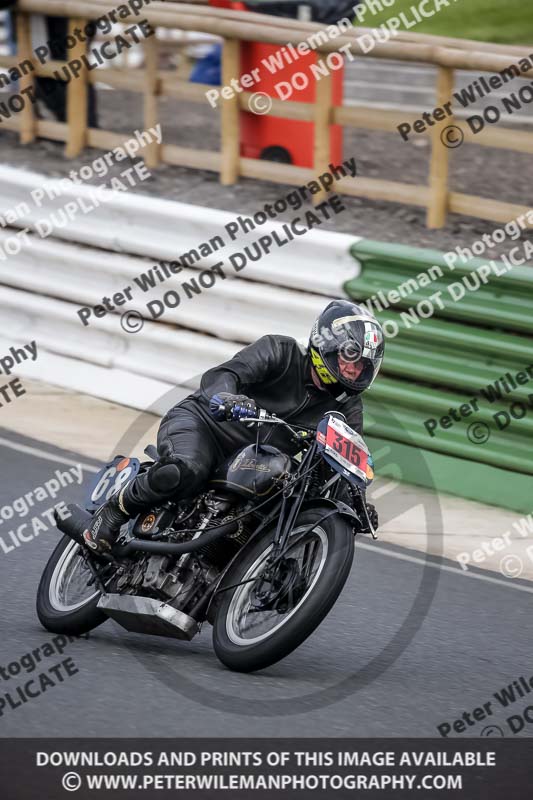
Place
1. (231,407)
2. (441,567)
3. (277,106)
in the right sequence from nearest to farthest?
(231,407), (441,567), (277,106)

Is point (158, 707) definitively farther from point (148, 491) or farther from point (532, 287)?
point (532, 287)

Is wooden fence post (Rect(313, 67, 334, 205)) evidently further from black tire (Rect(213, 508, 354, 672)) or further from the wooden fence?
black tire (Rect(213, 508, 354, 672))

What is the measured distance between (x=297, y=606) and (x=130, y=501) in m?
0.95

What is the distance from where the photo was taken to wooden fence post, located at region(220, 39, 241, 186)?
10.7 metres

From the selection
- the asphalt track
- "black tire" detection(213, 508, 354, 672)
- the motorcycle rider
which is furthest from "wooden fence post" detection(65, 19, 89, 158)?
"black tire" detection(213, 508, 354, 672)

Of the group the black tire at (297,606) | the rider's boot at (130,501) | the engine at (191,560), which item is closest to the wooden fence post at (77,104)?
the rider's boot at (130,501)

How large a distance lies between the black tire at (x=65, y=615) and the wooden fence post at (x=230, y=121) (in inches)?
224

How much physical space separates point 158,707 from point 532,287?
434 cm

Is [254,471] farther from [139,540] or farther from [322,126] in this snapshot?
[322,126]

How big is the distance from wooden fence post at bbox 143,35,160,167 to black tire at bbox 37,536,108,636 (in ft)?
20.3

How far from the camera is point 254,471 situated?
5.39 metres
